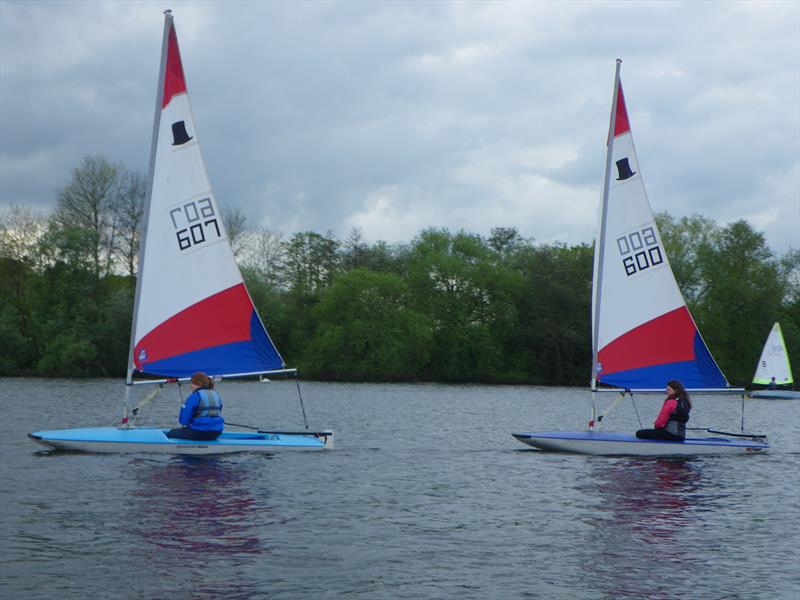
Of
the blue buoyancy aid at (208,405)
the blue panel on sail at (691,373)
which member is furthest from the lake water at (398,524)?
the blue panel on sail at (691,373)

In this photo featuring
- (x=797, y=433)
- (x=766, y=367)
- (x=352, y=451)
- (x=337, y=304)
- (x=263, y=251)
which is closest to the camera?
(x=352, y=451)

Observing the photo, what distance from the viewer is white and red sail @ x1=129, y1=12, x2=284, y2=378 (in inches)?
738

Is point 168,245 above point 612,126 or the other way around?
the other way around

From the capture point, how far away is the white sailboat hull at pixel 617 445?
19562 millimetres

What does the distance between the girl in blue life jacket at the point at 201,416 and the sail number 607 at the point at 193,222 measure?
273 centimetres

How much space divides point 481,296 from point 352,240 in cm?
1421

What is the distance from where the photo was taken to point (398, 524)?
13.2 meters

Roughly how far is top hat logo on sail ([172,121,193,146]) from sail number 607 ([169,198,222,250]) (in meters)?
1.17

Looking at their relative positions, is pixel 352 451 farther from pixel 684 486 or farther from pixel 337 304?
pixel 337 304

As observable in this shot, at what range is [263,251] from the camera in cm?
7838

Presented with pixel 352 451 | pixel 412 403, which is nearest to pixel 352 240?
pixel 412 403

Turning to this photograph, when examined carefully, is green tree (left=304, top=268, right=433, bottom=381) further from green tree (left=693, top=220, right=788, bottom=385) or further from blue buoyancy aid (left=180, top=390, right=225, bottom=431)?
blue buoyancy aid (left=180, top=390, right=225, bottom=431)

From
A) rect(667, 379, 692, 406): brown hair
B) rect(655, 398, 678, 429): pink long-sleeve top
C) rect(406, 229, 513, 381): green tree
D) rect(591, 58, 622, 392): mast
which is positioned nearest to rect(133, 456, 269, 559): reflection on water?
rect(591, 58, 622, 392): mast

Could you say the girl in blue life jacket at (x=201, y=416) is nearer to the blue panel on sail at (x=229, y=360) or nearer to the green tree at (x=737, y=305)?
the blue panel on sail at (x=229, y=360)
